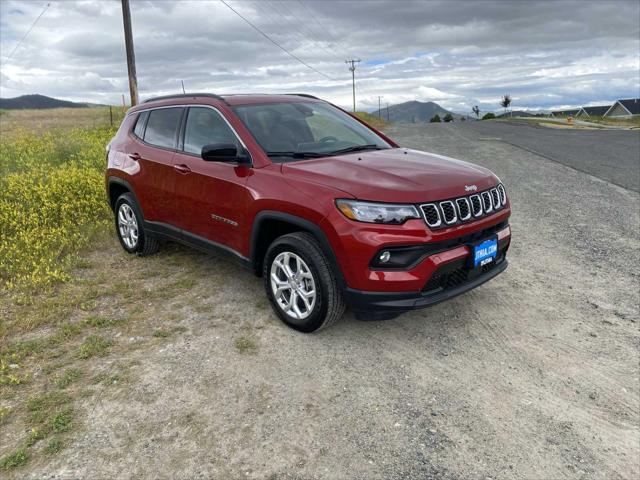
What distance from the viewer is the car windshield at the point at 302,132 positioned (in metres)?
4.20

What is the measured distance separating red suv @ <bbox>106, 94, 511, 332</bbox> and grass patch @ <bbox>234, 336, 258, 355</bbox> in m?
0.34

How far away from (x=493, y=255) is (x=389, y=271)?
40.8 inches

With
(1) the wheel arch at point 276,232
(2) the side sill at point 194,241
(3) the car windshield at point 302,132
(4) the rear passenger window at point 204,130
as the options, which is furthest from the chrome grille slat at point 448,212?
(4) the rear passenger window at point 204,130

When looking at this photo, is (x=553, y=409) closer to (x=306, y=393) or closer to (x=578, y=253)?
(x=306, y=393)

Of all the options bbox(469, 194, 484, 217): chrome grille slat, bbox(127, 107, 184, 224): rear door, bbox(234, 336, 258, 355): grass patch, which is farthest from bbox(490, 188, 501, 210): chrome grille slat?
bbox(127, 107, 184, 224): rear door

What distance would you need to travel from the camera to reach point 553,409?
3.04 meters

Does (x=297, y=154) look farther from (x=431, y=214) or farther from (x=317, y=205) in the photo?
(x=431, y=214)

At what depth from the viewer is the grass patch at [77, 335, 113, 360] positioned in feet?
12.2

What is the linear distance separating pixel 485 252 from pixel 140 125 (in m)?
3.99

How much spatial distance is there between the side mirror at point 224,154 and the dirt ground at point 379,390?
1314 mm

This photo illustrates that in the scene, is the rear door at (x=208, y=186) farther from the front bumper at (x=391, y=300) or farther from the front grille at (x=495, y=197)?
the front grille at (x=495, y=197)

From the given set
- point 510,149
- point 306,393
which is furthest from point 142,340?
point 510,149

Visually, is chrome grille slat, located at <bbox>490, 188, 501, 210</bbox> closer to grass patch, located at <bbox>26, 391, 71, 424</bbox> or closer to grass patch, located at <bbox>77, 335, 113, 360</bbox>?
grass patch, located at <bbox>77, 335, 113, 360</bbox>

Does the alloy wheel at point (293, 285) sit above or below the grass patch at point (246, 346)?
above
